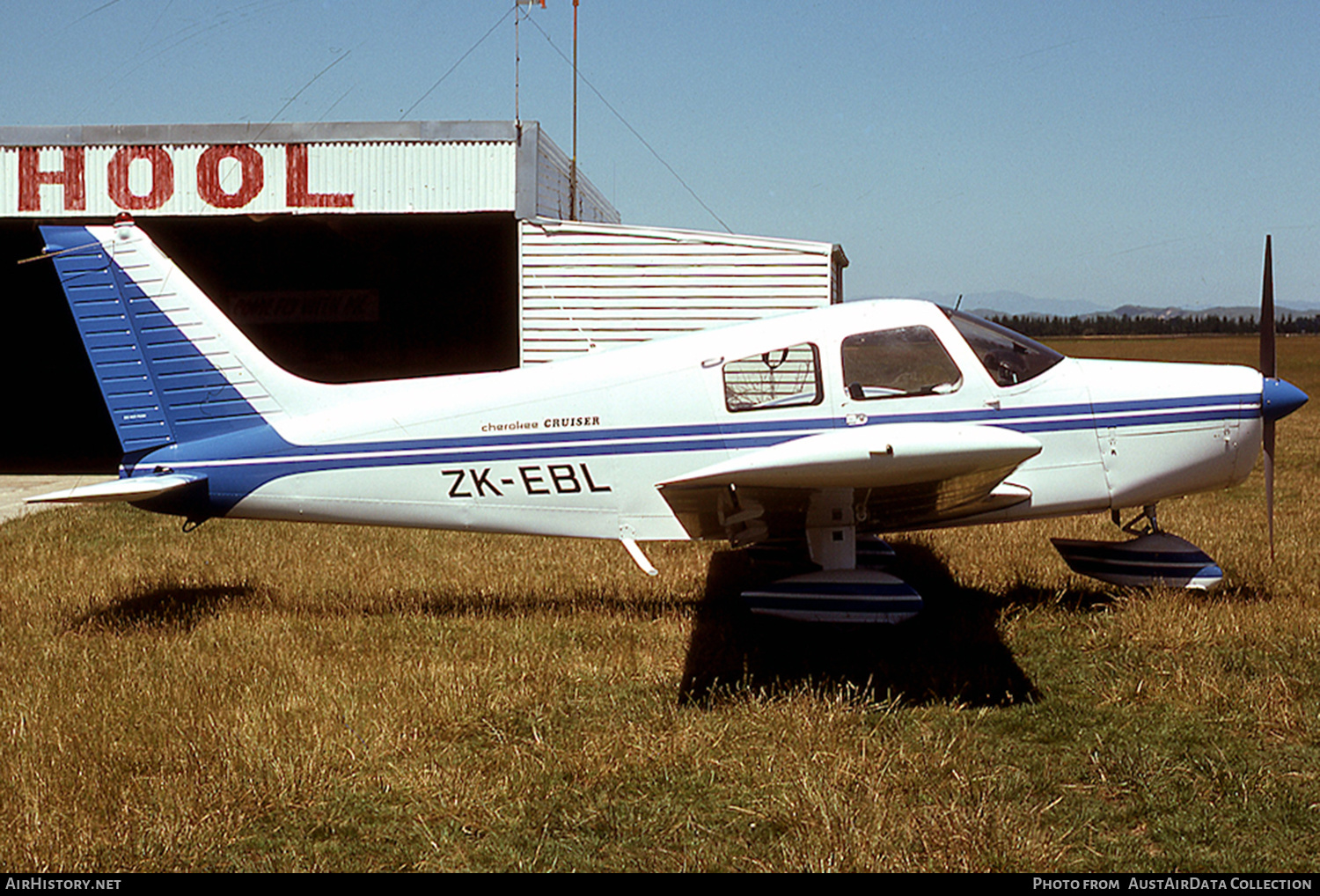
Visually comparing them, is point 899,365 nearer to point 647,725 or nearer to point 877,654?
point 877,654

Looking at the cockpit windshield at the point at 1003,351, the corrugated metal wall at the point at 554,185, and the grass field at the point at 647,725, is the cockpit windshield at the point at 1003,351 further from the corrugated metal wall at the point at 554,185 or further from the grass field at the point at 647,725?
the corrugated metal wall at the point at 554,185

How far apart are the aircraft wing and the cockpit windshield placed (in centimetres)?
91

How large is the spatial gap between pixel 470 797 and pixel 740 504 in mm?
Answer: 2274

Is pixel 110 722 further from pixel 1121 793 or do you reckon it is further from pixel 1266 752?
pixel 1266 752

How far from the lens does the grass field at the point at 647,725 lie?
393 centimetres

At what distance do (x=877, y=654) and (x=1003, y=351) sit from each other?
2106 millimetres

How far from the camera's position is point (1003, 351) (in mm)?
6457

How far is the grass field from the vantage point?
393 cm

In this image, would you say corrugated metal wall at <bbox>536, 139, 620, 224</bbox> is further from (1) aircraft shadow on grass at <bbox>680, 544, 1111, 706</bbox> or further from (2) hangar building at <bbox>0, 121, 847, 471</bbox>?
(1) aircraft shadow on grass at <bbox>680, 544, 1111, 706</bbox>

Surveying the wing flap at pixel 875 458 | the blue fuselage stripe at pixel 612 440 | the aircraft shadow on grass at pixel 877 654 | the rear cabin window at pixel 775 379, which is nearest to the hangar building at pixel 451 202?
the aircraft shadow on grass at pixel 877 654

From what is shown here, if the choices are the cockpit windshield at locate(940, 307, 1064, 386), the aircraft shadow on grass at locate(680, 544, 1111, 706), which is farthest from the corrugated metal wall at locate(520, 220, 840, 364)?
the cockpit windshield at locate(940, 307, 1064, 386)

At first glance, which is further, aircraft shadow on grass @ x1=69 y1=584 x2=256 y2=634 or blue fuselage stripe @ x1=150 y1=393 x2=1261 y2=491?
aircraft shadow on grass @ x1=69 y1=584 x2=256 y2=634

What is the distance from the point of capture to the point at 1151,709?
5.21 meters

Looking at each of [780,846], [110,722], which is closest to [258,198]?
[110,722]
